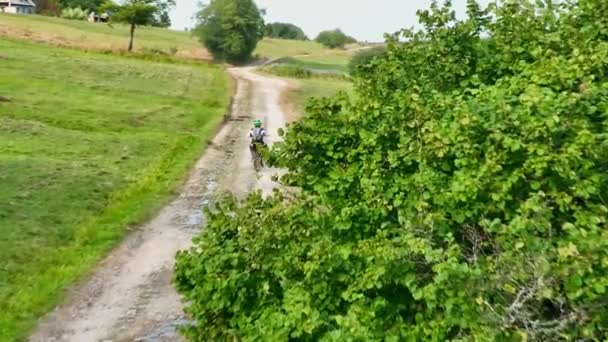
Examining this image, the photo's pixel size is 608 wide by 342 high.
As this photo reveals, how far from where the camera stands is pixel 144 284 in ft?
48.4

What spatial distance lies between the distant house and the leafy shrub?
135463 mm

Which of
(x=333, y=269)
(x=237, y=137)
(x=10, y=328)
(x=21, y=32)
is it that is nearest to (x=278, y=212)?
(x=333, y=269)

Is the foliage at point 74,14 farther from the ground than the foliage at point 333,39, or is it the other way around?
the foliage at point 333,39

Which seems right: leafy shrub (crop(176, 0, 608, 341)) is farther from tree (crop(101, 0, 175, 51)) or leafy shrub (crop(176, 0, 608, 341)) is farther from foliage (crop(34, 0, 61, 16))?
foliage (crop(34, 0, 61, 16))

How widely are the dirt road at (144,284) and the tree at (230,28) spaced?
5980 cm

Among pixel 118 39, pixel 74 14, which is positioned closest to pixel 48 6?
pixel 74 14

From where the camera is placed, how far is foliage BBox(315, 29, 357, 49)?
141000 millimetres

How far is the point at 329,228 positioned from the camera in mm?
8367

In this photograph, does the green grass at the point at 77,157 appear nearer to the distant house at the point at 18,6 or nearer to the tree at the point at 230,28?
the tree at the point at 230,28

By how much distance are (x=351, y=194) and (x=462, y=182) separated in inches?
78.0

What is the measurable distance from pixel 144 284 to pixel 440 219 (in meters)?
9.21

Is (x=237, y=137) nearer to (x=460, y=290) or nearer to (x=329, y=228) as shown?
(x=329, y=228)

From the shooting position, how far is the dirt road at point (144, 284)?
1250 centimetres

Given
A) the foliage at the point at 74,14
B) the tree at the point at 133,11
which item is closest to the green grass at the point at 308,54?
the tree at the point at 133,11
